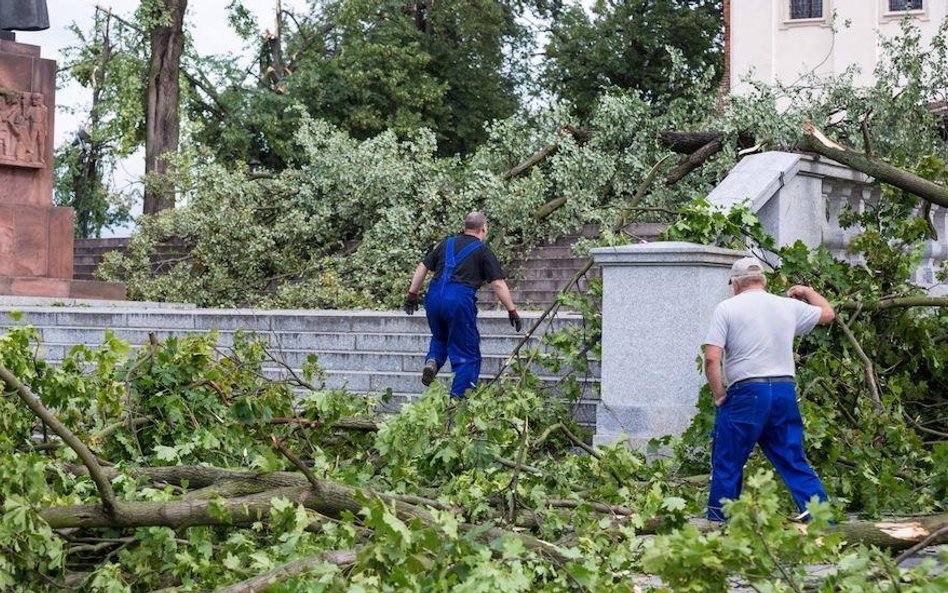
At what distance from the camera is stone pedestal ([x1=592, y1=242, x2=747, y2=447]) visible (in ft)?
29.5

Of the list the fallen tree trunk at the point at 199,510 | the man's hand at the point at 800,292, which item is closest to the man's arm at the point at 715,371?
the man's hand at the point at 800,292

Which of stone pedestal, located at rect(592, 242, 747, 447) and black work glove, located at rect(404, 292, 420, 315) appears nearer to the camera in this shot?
stone pedestal, located at rect(592, 242, 747, 447)

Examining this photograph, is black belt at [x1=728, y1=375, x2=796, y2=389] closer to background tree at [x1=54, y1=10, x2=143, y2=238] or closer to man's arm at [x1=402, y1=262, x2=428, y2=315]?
man's arm at [x1=402, y1=262, x2=428, y2=315]

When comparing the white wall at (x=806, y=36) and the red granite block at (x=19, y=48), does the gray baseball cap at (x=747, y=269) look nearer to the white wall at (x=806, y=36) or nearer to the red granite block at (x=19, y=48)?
the red granite block at (x=19, y=48)

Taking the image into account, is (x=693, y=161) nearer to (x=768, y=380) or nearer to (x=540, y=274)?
(x=540, y=274)

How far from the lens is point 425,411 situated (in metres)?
7.07

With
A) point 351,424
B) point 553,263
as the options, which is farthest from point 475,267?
point 553,263

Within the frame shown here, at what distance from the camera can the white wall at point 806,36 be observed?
32.0m

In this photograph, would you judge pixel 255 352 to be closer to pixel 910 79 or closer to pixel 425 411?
pixel 425 411

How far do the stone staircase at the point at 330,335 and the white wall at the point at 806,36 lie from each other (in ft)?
64.7

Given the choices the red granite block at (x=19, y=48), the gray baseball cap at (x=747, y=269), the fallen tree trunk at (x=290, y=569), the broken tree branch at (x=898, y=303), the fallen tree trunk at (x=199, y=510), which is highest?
the red granite block at (x=19, y=48)

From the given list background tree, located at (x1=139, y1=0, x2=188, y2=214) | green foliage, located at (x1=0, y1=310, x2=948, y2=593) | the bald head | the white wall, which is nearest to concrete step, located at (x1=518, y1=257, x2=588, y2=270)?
the bald head

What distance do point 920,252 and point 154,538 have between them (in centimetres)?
547

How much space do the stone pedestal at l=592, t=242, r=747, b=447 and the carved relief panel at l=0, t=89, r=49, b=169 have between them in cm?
1251
